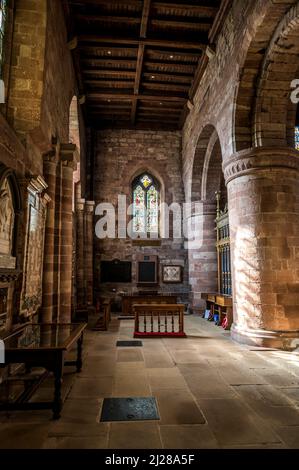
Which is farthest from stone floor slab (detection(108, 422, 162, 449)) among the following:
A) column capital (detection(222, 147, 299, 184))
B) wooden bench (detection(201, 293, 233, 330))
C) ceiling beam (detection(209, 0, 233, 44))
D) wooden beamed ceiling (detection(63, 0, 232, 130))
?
ceiling beam (detection(209, 0, 233, 44))

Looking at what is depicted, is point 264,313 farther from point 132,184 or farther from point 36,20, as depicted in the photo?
Answer: point 132,184

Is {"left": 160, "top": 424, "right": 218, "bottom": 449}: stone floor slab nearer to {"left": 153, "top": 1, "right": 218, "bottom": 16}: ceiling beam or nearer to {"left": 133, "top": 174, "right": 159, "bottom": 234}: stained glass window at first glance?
{"left": 153, "top": 1, "right": 218, "bottom": 16}: ceiling beam

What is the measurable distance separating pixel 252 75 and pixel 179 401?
6298 millimetres

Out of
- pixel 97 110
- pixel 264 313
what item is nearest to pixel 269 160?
pixel 264 313

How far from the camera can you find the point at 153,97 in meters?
11.1

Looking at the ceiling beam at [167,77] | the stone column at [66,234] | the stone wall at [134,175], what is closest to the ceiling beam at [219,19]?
Result: the ceiling beam at [167,77]

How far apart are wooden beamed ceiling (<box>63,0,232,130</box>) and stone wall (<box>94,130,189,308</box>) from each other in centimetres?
89

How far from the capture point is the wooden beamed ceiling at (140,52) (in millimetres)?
7738

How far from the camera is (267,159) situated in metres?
6.09

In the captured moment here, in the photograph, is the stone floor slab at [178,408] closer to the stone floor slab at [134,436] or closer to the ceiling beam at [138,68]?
the stone floor slab at [134,436]

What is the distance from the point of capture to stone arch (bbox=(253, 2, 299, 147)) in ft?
19.8

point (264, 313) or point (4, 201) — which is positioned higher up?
point (4, 201)
